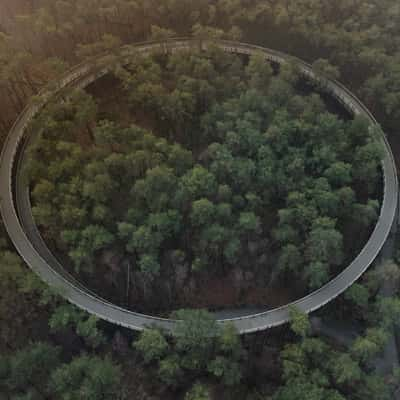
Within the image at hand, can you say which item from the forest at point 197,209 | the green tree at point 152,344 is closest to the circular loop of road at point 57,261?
the forest at point 197,209

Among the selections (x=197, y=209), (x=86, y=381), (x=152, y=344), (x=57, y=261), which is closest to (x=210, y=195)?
(x=197, y=209)

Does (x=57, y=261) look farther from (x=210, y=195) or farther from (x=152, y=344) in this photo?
(x=210, y=195)

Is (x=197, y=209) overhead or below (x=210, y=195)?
overhead

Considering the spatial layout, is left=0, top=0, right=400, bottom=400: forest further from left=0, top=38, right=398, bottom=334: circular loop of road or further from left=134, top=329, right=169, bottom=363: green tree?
left=0, top=38, right=398, bottom=334: circular loop of road

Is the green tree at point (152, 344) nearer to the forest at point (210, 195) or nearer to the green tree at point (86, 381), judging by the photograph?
the green tree at point (86, 381)

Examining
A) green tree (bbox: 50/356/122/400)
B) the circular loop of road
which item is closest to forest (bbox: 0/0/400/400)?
green tree (bbox: 50/356/122/400)
